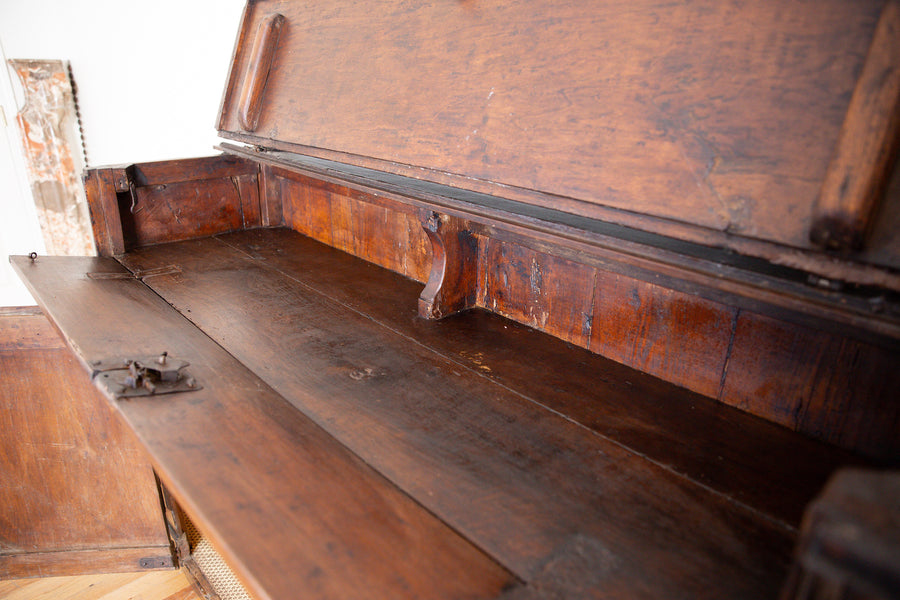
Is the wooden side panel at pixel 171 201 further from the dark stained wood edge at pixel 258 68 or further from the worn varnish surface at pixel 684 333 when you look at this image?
the worn varnish surface at pixel 684 333

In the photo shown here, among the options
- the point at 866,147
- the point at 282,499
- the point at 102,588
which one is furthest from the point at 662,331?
the point at 102,588

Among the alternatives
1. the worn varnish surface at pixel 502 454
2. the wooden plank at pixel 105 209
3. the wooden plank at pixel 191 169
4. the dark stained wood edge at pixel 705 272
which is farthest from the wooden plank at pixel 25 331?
the dark stained wood edge at pixel 705 272

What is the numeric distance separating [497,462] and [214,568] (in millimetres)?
→ 1738

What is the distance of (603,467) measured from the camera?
91 centimetres

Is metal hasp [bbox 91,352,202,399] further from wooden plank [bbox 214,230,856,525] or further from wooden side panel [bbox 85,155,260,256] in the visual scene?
wooden side panel [bbox 85,155,260,256]

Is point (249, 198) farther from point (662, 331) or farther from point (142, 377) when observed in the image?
point (662, 331)

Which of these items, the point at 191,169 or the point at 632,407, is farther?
the point at 191,169

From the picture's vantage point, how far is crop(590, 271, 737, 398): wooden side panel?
108 centimetres

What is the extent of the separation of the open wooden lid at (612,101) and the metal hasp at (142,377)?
618 mm

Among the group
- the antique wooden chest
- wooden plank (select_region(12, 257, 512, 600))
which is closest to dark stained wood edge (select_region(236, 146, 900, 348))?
the antique wooden chest

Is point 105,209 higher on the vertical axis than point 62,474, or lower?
higher

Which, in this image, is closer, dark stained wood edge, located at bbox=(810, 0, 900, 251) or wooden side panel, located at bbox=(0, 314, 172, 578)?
dark stained wood edge, located at bbox=(810, 0, 900, 251)

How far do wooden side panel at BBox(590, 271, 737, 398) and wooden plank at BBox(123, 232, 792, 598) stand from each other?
0.27 m

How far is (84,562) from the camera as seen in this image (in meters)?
2.11
